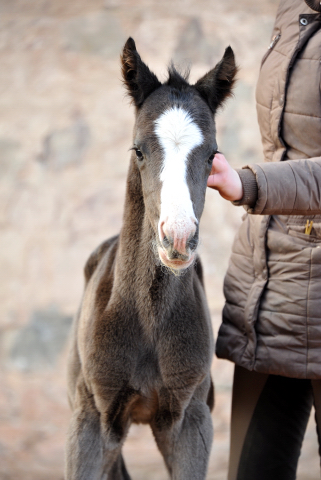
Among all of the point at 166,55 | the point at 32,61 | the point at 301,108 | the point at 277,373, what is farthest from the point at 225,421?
the point at 32,61

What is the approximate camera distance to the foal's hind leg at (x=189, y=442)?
1.47m

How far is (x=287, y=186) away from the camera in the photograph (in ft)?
4.11

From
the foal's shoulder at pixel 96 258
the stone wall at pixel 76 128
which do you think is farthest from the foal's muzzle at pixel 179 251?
the stone wall at pixel 76 128

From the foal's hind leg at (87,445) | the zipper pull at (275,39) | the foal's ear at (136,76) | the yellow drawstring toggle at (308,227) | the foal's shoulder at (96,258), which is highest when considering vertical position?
the zipper pull at (275,39)

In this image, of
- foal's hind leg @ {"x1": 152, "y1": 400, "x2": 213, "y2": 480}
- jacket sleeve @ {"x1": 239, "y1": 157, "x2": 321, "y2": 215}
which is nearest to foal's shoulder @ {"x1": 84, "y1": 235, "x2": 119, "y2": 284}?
foal's hind leg @ {"x1": 152, "y1": 400, "x2": 213, "y2": 480}

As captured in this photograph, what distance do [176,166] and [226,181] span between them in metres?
0.13

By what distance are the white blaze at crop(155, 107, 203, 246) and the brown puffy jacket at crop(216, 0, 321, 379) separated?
175 mm

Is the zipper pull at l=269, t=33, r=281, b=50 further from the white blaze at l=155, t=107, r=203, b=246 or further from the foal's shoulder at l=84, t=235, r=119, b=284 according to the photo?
the foal's shoulder at l=84, t=235, r=119, b=284

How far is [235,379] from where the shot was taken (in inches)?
66.6

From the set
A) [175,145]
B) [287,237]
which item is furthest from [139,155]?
[287,237]

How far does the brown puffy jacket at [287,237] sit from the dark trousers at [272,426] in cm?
12

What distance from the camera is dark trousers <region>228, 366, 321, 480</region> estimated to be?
1.58m

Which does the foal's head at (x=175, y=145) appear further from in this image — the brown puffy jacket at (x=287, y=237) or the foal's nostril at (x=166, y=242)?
the brown puffy jacket at (x=287, y=237)

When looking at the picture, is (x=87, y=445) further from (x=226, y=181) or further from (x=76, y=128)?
(x=76, y=128)
